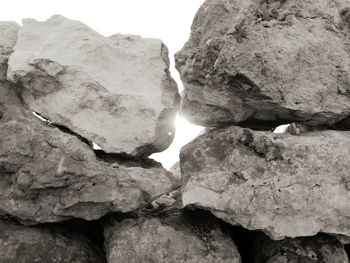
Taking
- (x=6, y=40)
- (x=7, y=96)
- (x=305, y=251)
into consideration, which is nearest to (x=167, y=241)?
(x=305, y=251)

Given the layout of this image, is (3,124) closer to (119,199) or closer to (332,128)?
(119,199)

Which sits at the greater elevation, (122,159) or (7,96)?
(7,96)

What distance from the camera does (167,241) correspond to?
4219 millimetres

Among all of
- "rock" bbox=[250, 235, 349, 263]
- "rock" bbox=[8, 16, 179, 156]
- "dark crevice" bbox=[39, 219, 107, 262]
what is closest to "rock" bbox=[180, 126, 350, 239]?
"rock" bbox=[250, 235, 349, 263]

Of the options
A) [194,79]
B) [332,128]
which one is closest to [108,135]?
[194,79]

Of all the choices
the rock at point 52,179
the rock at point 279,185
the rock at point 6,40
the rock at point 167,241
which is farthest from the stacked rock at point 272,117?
the rock at point 6,40

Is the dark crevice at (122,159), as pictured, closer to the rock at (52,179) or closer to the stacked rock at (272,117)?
the rock at (52,179)

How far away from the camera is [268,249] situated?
455cm

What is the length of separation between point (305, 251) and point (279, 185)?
74 cm

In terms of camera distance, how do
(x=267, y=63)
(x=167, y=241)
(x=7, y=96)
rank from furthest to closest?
(x=7, y=96), (x=267, y=63), (x=167, y=241)

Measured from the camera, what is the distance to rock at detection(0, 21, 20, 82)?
16.9ft

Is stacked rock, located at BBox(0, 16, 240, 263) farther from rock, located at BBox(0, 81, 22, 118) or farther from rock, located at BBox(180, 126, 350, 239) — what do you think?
rock, located at BBox(180, 126, 350, 239)

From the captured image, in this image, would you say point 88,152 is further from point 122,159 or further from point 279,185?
point 279,185

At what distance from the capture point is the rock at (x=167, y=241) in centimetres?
414
